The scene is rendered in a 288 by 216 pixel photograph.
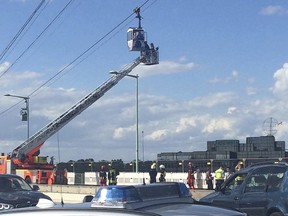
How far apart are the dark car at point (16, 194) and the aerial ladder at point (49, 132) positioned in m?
26.0

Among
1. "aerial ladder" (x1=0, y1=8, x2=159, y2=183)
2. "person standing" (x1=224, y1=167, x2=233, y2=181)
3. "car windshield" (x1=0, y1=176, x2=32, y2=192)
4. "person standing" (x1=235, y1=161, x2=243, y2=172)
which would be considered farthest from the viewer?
"aerial ladder" (x1=0, y1=8, x2=159, y2=183)

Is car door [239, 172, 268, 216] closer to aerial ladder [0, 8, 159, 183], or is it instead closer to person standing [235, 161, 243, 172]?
person standing [235, 161, 243, 172]

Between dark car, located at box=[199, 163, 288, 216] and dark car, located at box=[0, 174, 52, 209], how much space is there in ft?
14.3

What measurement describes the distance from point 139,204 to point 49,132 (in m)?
46.2

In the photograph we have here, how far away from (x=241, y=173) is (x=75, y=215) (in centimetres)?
1080

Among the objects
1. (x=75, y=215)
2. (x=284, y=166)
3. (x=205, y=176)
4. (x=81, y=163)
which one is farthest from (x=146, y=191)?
(x=81, y=163)

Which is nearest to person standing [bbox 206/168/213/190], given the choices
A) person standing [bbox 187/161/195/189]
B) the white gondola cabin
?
person standing [bbox 187/161/195/189]

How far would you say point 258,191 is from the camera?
1362 centimetres

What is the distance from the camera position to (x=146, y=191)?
5172 mm

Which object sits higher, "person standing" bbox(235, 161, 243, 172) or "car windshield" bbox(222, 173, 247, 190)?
"person standing" bbox(235, 161, 243, 172)

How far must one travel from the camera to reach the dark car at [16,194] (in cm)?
1469

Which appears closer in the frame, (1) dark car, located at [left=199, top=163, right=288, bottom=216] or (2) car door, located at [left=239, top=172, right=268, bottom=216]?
(1) dark car, located at [left=199, top=163, right=288, bottom=216]

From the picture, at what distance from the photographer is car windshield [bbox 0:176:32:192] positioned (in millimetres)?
15676

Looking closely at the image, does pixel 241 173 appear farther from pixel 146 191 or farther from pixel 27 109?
pixel 27 109
